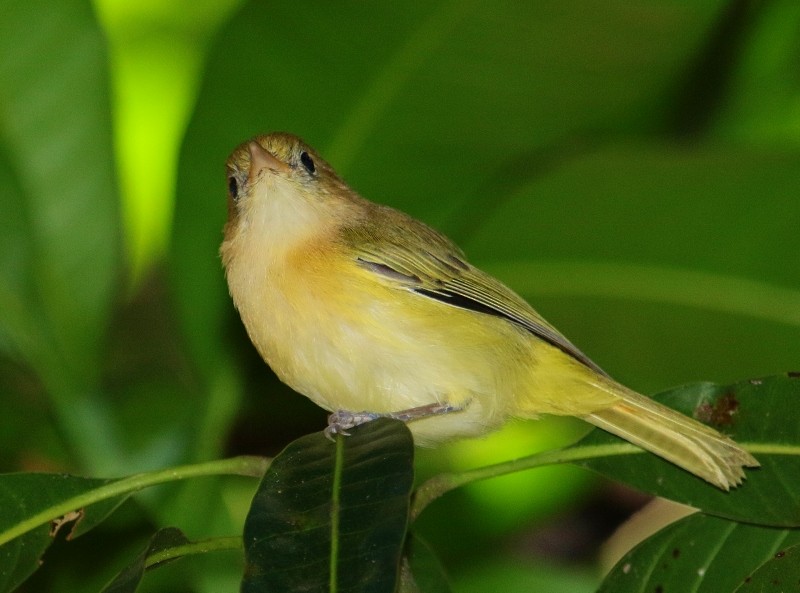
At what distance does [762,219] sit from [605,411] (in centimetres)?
89

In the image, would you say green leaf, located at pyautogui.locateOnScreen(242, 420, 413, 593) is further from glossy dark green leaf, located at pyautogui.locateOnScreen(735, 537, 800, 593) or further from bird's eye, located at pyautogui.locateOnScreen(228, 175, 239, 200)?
bird's eye, located at pyautogui.locateOnScreen(228, 175, 239, 200)

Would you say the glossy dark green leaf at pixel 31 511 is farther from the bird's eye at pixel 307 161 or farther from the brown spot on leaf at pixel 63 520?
the bird's eye at pixel 307 161

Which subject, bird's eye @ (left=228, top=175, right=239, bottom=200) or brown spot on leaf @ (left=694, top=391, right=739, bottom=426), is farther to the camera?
bird's eye @ (left=228, top=175, right=239, bottom=200)

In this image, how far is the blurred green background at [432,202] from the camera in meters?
3.50

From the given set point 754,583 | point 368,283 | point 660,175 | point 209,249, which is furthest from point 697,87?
point 754,583

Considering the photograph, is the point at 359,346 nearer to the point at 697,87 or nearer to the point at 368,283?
the point at 368,283

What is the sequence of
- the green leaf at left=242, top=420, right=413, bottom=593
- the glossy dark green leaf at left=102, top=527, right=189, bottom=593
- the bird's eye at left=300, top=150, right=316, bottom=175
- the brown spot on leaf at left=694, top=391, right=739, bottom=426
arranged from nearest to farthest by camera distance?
the green leaf at left=242, top=420, right=413, bottom=593
the glossy dark green leaf at left=102, top=527, right=189, bottom=593
the brown spot on leaf at left=694, top=391, right=739, bottom=426
the bird's eye at left=300, top=150, right=316, bottom=175

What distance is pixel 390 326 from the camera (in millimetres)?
3051

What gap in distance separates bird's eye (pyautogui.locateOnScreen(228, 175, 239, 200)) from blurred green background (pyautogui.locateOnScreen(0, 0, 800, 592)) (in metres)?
0.28

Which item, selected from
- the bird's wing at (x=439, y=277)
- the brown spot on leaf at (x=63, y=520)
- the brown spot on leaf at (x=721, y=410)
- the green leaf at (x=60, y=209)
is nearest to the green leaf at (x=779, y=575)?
the brown spot on leaf at (x=721, y=410)

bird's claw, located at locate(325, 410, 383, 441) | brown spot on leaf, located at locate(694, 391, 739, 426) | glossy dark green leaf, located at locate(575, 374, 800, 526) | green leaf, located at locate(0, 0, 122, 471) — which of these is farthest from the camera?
green leaf, located at locate(0, 0, 122, 471)

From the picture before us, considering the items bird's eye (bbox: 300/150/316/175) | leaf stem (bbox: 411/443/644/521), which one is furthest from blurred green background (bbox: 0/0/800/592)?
leaf stem (bbox: 411/443/644/521)

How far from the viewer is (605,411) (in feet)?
11.0

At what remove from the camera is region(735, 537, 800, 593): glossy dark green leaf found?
222 cm
